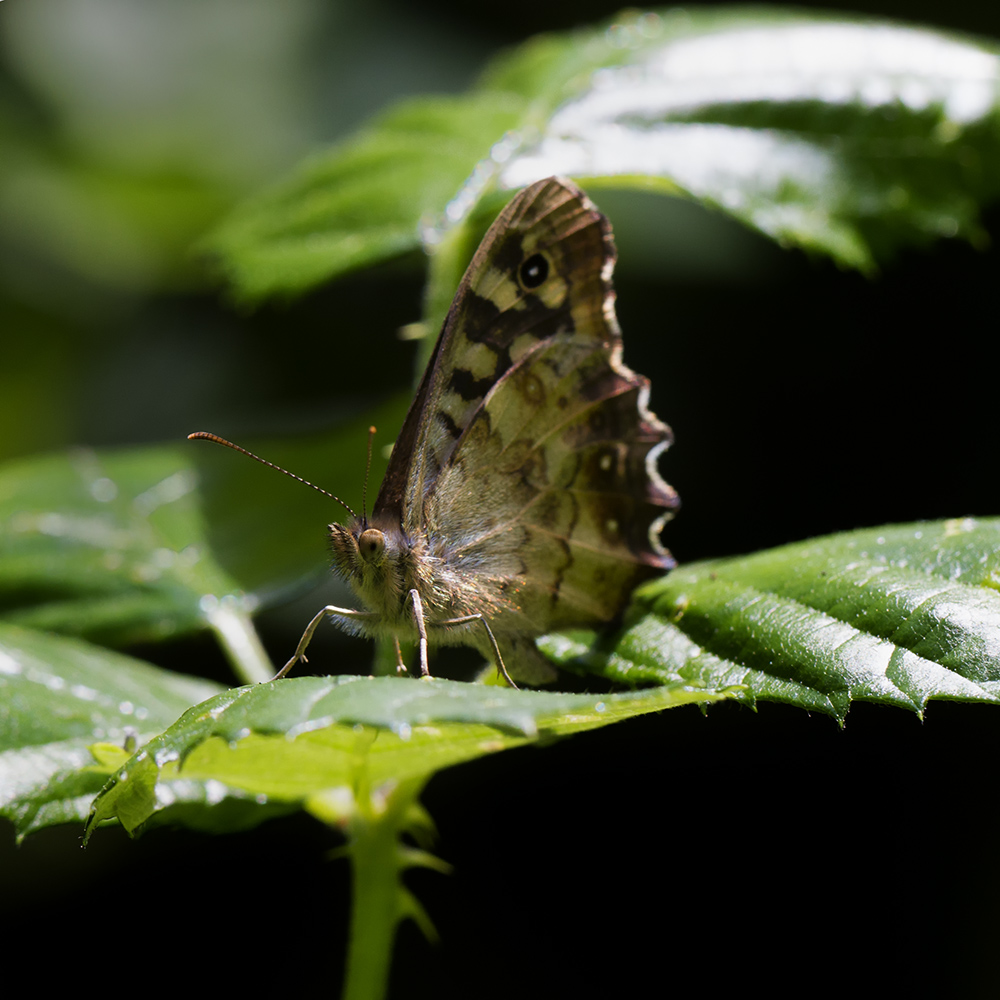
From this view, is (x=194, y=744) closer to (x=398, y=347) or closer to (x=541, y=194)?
(x=541, y=194)

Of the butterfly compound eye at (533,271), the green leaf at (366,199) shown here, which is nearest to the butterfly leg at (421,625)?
the butterfly compound eye at (533,271)

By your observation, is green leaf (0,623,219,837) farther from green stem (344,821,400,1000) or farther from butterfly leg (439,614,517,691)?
butterfly leg (439,614,517,691)

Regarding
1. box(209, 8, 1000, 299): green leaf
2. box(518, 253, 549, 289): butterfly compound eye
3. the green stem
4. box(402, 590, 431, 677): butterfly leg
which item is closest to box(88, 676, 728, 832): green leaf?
the green stem

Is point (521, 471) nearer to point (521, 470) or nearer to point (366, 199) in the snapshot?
point (521, 470)

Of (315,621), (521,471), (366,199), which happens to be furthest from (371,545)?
(366,199)

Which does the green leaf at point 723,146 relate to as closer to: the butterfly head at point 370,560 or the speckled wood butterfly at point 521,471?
the speckled wood butterfly at point 521,471

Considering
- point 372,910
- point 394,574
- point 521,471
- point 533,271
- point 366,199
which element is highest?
point 366,199

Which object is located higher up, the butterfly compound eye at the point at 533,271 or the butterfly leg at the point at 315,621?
the butterfly compound eye at the point at 533,271
